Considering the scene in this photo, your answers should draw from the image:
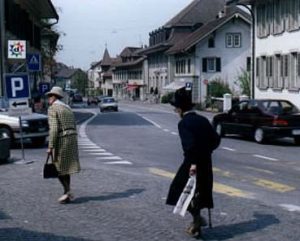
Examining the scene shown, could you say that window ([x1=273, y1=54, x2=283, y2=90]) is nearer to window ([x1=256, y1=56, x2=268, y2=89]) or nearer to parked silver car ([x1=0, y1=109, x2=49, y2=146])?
window ([x1=256, y1=56, x2=268, y2=89])

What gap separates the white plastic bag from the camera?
8539 mm

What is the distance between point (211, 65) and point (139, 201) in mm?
75911

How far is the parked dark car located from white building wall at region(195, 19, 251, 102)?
56.3 m

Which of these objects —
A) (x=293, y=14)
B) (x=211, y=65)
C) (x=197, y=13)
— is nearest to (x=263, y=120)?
(x=293, y=14)

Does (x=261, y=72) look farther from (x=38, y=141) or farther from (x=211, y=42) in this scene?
(x=211, y=42)

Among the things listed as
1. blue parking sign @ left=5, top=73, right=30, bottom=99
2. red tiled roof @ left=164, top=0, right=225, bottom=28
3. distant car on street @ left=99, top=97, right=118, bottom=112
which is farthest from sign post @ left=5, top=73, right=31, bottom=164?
red tiled roof @ left=164, top=0, right=225, bottom=28

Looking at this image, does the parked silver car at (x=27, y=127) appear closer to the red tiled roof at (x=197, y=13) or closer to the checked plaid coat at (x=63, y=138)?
the checked plaid coat at (x=63, y=138)

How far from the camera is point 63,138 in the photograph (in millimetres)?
10953

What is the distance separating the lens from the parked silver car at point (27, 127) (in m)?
23.9

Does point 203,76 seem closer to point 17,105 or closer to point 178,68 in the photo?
point 178,68

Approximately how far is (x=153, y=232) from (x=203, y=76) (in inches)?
3053

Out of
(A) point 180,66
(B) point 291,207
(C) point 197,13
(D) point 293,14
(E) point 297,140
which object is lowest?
(E) point 297,140

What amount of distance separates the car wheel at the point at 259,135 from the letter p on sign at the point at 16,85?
10139 millimetres

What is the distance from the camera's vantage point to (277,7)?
41.9 meters
